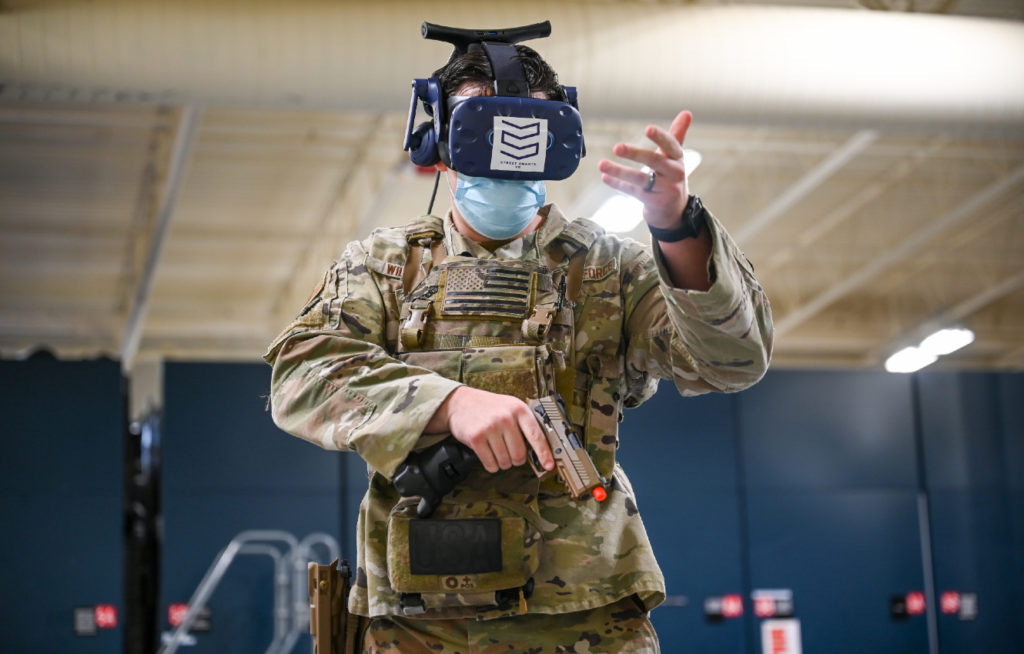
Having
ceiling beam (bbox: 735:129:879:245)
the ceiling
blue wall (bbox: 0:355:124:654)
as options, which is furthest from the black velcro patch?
ceiling beam (bbox: 735:129:879:245)

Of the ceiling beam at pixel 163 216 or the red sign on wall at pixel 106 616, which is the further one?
the ceiling beam at pixel 163 216

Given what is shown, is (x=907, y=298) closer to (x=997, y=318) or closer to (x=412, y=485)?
(x=997, y=318)

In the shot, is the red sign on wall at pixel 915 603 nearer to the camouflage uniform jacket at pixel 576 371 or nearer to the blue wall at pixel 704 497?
the blue wall at pixel 704 497

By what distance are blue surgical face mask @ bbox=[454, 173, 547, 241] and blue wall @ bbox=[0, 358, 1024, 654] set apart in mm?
5052

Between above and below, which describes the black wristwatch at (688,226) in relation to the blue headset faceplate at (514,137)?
below

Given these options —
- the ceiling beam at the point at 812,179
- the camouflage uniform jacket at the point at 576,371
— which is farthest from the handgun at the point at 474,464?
the ceiling beam at the point at 812,179

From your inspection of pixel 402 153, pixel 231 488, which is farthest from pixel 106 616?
pixel 402 153

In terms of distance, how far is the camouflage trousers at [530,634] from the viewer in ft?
4.91

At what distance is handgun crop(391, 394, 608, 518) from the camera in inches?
52.8

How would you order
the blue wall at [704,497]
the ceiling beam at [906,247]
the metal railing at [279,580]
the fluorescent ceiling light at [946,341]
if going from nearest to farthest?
the metal railing at [279,580]
the blue wall at [704,497]
the fluorescent ceiling light at [946,341]
the ceiling beam at [906,247]

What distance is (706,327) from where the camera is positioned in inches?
54.9

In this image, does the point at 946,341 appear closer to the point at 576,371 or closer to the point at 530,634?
the point at 576,371

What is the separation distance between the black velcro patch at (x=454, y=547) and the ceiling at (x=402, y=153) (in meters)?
4.08

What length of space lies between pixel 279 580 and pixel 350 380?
5180 millimetres
